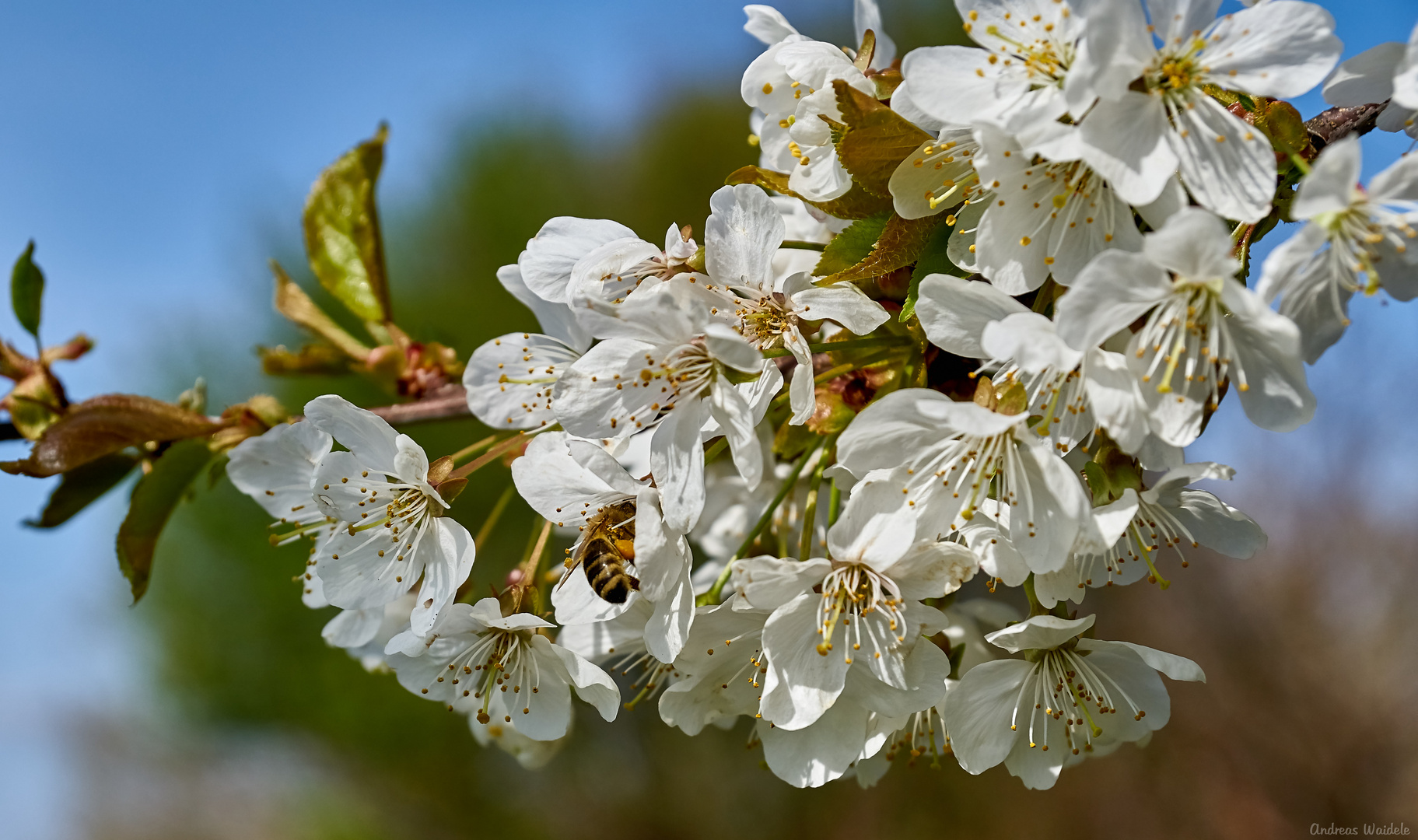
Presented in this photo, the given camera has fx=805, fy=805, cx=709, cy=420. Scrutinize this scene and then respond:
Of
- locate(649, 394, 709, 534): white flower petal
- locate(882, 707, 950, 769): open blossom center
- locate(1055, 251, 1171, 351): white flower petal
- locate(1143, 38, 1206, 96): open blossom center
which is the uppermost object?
locate(1143, 38, 1206, 96): open blossom center

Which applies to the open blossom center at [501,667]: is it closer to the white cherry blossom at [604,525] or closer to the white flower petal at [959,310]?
the white cherry blossom at [604,525]

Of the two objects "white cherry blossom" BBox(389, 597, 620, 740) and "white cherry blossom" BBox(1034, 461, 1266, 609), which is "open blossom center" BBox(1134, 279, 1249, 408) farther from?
"white cherry blossom" BBox(389, 597, 620, 740)

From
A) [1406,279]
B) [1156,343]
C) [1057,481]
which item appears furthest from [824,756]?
[1406,279]

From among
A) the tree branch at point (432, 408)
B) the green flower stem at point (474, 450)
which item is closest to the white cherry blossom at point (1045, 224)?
the green flower stem at point (474, 450)

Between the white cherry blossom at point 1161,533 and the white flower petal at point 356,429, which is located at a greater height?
the white flower petal at point 356,429

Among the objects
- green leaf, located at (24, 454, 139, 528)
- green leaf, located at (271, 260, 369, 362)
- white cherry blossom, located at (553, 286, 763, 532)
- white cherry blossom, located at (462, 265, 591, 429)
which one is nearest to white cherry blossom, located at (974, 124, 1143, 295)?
white cherry blossom, located at (553, 286, 763, 532)

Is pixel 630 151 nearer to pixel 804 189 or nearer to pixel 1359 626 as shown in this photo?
pixel 1359 626

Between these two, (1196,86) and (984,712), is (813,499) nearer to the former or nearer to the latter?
(984,712)

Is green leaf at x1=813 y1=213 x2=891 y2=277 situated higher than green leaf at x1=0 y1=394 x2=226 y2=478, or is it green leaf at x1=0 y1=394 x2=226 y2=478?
green leaf at x1=813 y1=213 x2=891 y2=277
